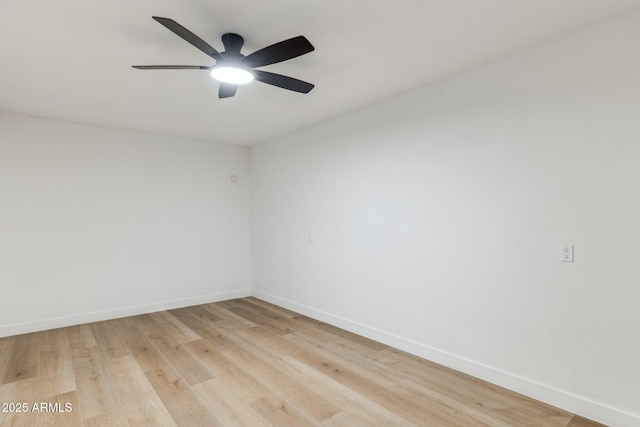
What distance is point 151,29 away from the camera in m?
2.01

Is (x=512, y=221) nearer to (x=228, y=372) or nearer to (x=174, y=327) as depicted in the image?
(x=228, y=372)

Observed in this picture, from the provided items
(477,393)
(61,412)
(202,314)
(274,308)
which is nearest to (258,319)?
(274,308)

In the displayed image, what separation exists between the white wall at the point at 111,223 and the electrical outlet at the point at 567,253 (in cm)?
418

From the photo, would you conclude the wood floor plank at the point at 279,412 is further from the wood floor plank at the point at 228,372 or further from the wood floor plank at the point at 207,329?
the wood floor plank at the point at 207,329

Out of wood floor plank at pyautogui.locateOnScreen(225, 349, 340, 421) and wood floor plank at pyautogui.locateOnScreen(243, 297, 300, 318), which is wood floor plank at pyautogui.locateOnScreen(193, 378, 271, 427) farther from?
wood floor plank at pyautogui.locateOnScreen(243, 297, 300, 318)

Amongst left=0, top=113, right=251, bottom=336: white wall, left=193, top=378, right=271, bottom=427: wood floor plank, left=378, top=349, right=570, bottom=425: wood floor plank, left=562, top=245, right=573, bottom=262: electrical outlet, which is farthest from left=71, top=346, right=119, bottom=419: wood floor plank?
left=562, top=245, right=573, bottom=262: electrical outlet

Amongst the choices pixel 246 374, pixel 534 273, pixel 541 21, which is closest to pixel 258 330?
pixel 246 374

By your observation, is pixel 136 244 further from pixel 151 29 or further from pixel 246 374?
pixel 151 29

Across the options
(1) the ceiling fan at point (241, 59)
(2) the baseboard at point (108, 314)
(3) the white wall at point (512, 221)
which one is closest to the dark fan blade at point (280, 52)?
(1) the ceiling fan at point (241, 59)

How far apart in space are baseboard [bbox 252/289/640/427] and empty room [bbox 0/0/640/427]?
0.05 ft

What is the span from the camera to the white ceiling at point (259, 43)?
1835mm

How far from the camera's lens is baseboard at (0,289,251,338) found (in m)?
3.55

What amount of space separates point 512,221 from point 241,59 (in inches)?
85.1

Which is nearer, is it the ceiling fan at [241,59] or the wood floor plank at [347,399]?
the ceiling fan at [241,59]
